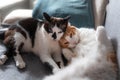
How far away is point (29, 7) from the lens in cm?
216

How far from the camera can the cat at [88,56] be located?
886 mm

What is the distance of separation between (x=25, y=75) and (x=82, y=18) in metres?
0.60

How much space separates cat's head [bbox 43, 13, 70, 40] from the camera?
1166 mm

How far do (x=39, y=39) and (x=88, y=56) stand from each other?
39 cm

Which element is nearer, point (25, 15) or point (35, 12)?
point (35, 12)

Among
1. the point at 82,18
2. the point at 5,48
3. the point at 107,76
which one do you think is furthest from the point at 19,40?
the point at 107,76

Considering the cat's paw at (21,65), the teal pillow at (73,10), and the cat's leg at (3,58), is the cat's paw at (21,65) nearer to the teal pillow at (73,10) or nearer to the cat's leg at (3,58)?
the cat's leg at (3,58)

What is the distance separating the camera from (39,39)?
1265 mm

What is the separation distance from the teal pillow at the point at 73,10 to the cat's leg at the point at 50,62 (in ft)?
1.21

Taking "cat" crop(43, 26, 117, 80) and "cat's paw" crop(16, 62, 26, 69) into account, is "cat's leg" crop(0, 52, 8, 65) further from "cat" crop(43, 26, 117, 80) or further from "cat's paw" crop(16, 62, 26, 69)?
"cat" crop(43, 26, 117, 80)

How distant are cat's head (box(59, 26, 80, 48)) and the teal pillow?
243 millimetres

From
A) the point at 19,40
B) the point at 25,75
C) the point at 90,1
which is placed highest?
the point at 90,1

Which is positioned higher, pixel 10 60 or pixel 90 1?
pixel 90 1

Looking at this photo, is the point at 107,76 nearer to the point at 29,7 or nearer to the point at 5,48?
the point at 5,48
